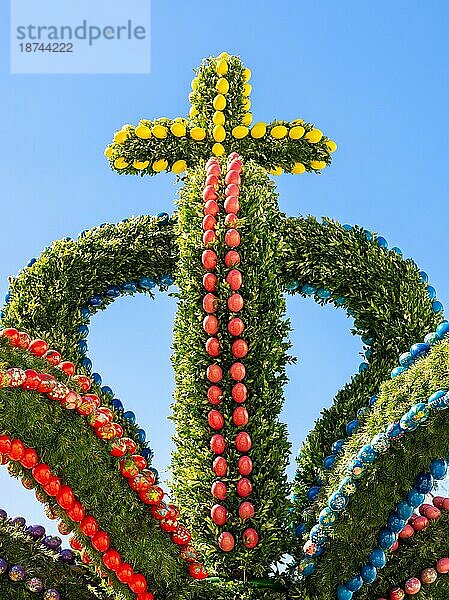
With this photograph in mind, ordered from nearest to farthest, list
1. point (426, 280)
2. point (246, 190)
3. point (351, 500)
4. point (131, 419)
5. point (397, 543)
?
point (351, 500), point (397, 543), point (246, 190), point (131, 419), point (426, 280)

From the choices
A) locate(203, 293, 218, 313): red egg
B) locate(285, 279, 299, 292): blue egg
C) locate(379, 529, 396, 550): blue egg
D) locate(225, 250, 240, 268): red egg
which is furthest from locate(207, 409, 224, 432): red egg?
locate(285, 279, 299, 292): blue egg

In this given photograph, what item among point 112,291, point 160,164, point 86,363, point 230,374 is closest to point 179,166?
point 160,164

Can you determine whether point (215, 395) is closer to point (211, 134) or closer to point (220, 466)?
point (220, 466)

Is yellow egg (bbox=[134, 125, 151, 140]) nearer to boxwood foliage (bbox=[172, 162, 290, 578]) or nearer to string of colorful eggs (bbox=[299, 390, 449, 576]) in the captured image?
boxwood foliage (bbox=[172, 162, 290, 578])

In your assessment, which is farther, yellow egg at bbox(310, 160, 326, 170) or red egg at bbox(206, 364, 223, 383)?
yellow egg at bbox(310, 160, 326, 170)

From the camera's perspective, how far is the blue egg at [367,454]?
6.73ft

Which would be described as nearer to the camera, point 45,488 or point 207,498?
point 45,488

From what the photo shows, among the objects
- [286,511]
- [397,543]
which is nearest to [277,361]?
[286,511]

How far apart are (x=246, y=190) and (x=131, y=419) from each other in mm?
747

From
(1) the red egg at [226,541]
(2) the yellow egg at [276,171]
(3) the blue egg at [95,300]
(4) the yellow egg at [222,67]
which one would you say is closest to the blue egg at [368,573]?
(1) the red egg at [226,541]

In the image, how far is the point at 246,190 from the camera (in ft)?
7.89

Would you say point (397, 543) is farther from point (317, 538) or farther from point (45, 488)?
point (45, 488)

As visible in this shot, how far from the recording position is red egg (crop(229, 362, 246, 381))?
228cm

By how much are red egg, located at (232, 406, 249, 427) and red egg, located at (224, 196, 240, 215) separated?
1.62 ft
